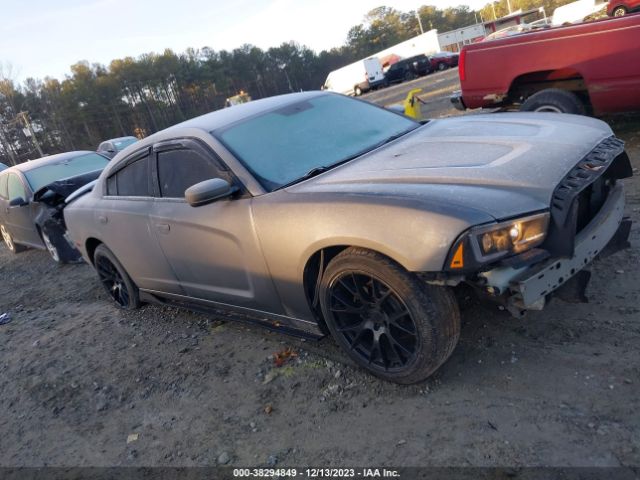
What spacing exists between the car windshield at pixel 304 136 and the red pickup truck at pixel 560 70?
3042 millimetres

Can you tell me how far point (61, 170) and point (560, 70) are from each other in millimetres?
7328

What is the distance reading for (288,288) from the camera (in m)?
2.99

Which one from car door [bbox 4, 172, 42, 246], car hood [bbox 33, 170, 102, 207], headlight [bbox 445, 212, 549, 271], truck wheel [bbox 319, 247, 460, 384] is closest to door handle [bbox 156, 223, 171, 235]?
truck wheel [bbox 319, 247, 460, 384]

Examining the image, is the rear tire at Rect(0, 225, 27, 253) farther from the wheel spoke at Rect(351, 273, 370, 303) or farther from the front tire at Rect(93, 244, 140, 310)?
the wheel spoke at Rect(351, 273, 370, 303)

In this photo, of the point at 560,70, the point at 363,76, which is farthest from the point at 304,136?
the point at 363,76

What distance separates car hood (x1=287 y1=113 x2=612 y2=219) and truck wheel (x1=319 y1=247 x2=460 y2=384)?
1.33ft

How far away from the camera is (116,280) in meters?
4.98

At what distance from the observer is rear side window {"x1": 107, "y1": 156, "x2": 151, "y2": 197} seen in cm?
393

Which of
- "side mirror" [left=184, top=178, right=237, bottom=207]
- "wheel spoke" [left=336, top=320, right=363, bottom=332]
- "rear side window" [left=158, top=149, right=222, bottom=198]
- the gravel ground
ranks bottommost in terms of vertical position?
the gravel ground

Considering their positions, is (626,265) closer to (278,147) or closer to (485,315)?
(485,315)

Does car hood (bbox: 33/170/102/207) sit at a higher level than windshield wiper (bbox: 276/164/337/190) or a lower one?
higher

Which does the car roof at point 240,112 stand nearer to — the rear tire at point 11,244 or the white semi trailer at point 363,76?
the rear tire at point 11,244

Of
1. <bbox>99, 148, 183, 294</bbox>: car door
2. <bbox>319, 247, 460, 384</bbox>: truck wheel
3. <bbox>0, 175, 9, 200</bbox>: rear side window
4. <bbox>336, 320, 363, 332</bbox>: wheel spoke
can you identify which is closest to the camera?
<bbox>319, 247, 460, 384</bbox>: truck wheel

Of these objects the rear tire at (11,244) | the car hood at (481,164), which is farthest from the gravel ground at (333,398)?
the rear tire at (11,244)
